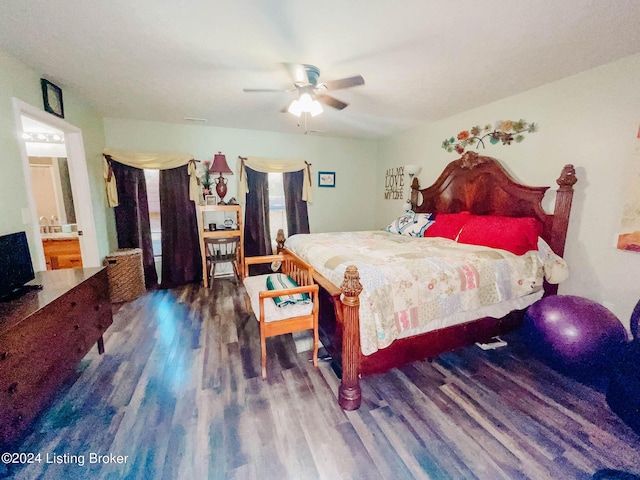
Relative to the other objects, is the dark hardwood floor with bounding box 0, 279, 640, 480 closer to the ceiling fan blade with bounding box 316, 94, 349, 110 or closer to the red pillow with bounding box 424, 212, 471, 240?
the red pillow with bounding box 424, 212, 471, 240

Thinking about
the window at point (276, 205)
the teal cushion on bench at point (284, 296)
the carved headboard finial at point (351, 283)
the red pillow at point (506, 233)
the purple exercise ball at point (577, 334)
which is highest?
the window at point (276, 205)

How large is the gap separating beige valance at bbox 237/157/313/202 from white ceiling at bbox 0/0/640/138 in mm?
1409

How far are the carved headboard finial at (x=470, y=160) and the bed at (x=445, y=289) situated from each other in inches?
0.4

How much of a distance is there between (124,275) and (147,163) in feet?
5.39

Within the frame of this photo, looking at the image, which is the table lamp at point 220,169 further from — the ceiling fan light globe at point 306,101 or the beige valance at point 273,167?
the ceiling fan light globe at point 306,101

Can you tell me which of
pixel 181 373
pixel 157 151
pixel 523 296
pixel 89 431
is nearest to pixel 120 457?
pixel 89 431

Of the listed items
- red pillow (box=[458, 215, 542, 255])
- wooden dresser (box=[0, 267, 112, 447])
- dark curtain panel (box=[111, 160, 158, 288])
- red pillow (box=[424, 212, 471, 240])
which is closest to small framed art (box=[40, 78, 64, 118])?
dark curtain panel (box=[111, 160, 158, 288])

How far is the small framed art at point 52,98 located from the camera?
2434mm

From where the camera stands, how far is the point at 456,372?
2.11 meters

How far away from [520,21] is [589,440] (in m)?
2.58

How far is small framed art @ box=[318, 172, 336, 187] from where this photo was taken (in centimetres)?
504

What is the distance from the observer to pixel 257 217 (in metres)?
4.62

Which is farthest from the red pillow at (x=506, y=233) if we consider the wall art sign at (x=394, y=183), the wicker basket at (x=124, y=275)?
the wicker basket at (x=124, y=275)

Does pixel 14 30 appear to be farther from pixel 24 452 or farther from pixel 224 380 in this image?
pixel 224 380
